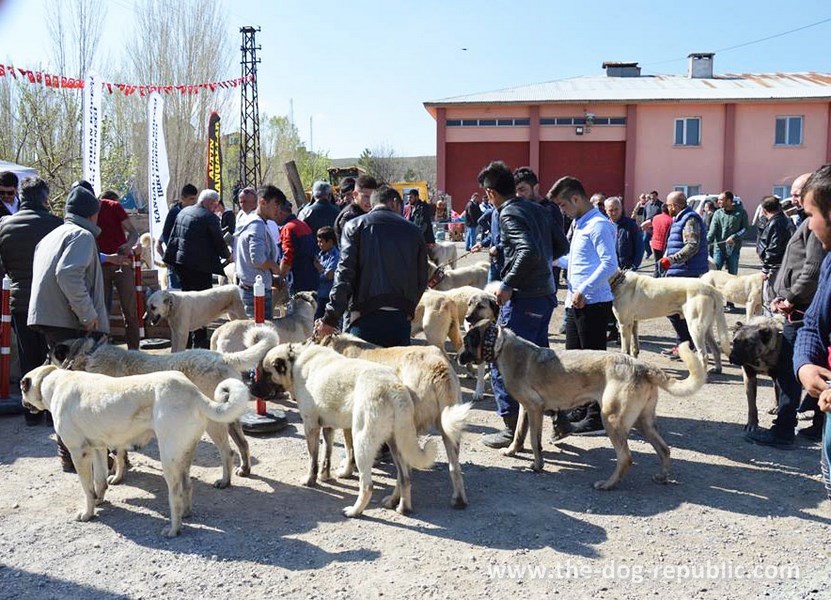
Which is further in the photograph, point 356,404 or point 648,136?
point 648,136

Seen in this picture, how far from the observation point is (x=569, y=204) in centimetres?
611

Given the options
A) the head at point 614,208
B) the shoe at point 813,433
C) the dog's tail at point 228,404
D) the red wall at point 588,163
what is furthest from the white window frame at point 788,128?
the dog's tail at point 228,404

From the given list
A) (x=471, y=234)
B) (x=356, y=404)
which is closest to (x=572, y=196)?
(x=356, y=404)

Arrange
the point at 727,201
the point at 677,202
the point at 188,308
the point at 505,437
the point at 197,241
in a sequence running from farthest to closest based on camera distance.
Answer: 1. the point at 727,201
2. the point at 677,202
3. the point at 197,241
4. the point at 188,308
5. the point at 505,437

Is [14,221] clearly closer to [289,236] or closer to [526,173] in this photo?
[289,236]

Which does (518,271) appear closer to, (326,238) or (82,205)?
(326,238)

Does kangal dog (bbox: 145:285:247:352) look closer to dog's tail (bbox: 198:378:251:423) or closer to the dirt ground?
the dirt ground

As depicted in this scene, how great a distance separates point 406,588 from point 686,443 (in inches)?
136

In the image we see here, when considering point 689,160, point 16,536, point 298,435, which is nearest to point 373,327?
point 298,435

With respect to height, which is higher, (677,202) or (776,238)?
(677,202)

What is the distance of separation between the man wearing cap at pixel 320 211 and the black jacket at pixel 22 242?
3291 millimetres

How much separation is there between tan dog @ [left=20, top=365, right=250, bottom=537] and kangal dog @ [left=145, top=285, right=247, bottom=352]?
11.4ft

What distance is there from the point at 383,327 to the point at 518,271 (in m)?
1.19

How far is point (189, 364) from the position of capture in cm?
Answer: 526
